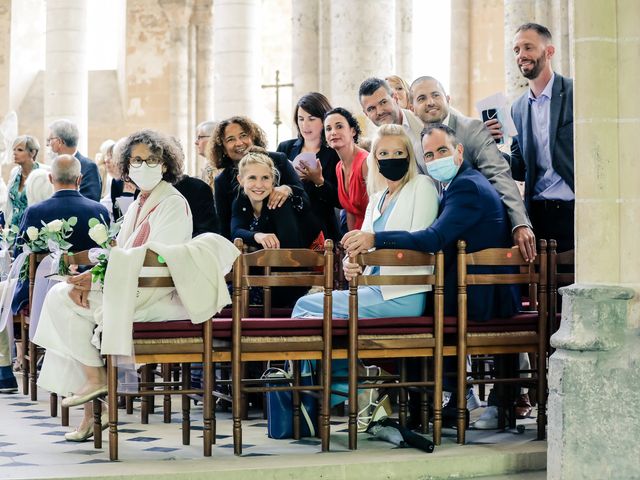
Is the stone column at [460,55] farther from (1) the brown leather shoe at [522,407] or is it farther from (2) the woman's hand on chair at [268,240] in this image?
(2) the woman's hand on chair at [268,240]

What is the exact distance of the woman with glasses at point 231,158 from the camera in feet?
26.3

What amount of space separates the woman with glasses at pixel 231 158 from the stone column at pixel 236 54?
22.8ft

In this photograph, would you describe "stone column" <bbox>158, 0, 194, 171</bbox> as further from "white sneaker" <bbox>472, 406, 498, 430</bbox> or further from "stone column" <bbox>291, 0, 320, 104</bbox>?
"white sneaker" <bbox>472, 406, 498, 430</bbox>

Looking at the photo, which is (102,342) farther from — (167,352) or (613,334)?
(613,334)

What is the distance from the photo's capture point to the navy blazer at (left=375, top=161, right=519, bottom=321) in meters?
6.59

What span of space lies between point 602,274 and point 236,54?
9.55 m

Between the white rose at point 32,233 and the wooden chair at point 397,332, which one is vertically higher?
the white rose at point 32,233

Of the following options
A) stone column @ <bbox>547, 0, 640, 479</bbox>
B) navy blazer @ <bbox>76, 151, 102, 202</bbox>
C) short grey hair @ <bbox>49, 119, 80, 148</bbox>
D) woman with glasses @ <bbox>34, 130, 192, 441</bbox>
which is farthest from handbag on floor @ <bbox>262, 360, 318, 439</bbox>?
navy blazer @ <bbox>76, 151, 102, 202</bbox>

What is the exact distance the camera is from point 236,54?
14898 mm

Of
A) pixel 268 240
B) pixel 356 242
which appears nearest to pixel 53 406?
pixel 268 240

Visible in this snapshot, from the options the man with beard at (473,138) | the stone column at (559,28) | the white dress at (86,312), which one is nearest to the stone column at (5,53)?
the stone column at (559,28)

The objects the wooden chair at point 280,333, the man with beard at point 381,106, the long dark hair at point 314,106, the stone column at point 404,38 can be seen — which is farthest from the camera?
the stone column at point 404,38

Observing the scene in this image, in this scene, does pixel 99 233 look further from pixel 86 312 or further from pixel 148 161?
pixel 148 161

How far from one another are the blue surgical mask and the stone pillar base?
45.9 inches
